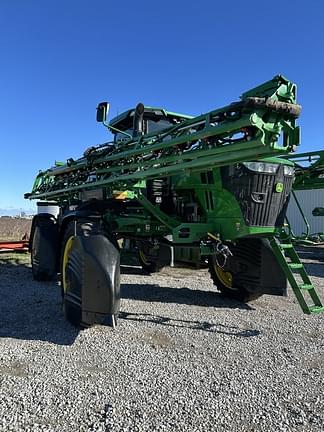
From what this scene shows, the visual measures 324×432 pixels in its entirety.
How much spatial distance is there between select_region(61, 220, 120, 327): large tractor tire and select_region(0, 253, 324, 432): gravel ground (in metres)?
0.25

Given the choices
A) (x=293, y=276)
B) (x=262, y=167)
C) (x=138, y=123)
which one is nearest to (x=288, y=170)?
(x=262, y=167)

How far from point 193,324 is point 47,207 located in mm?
6176

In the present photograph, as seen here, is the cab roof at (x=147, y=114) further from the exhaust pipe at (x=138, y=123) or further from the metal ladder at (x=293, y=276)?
the metal ladder at (x=293, y=276)

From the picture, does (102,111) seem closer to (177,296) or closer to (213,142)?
(213,142)

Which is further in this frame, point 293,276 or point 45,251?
point 45,251

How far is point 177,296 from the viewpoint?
6.85 metres

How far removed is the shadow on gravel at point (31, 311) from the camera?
4559 mm

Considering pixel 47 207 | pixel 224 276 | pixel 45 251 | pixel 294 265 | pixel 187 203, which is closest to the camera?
pixel 294 265

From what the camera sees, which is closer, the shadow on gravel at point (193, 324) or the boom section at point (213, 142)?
the boom section at point (213, 142)

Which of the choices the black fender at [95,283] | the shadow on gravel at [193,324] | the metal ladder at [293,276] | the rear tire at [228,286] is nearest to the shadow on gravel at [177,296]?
the rear tire at [228,286]

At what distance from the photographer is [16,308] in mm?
5695

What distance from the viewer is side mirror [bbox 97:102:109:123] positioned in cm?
637

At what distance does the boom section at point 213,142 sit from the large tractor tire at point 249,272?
1.57 metres

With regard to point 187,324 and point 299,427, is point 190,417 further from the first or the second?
point 187,324
